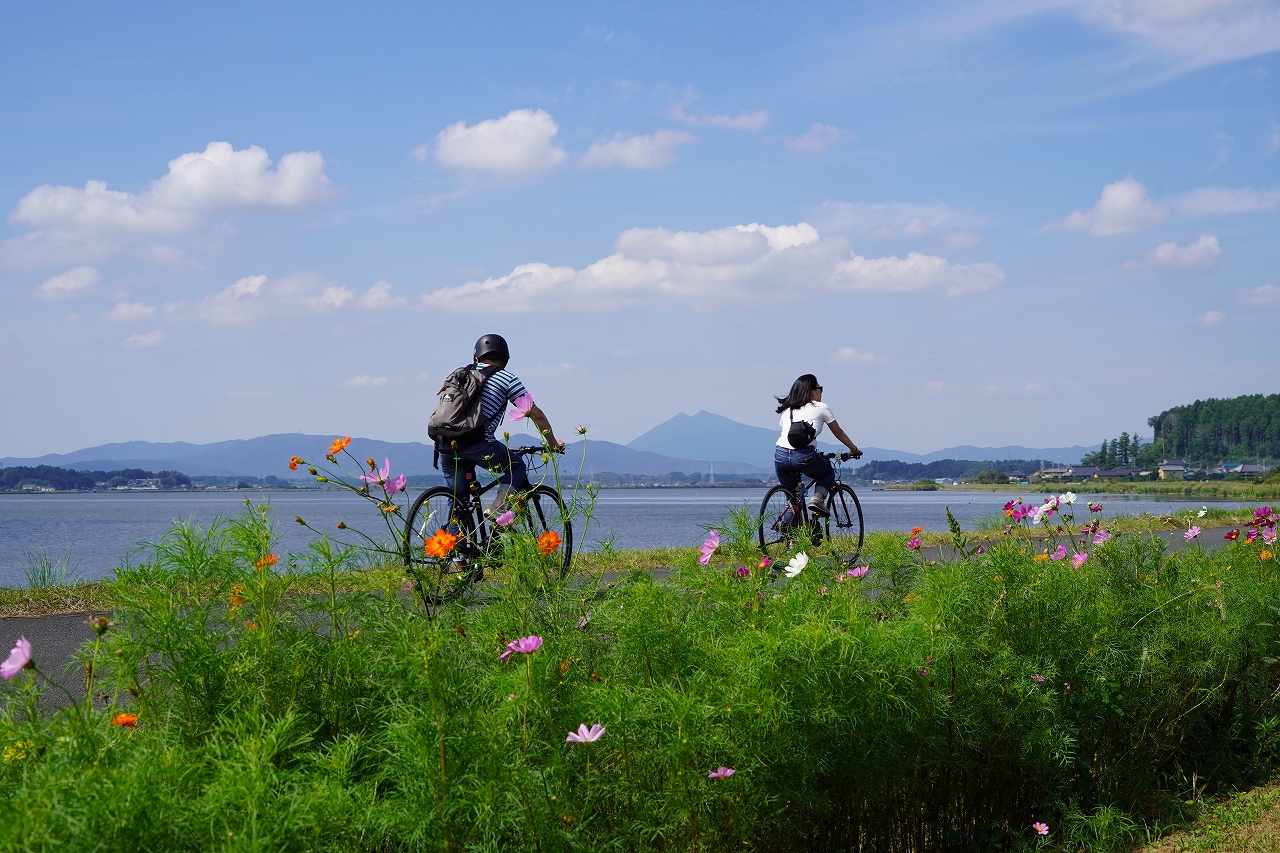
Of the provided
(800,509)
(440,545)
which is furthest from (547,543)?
(800,509)

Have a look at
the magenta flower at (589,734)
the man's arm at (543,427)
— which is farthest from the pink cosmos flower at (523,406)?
the magenta flower at (589,734)

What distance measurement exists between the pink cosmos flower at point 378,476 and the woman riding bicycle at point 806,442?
7180 millimetres

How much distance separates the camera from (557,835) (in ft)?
7.82

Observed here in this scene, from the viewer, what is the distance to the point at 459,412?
788 centimetres

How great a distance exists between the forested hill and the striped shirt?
202 m

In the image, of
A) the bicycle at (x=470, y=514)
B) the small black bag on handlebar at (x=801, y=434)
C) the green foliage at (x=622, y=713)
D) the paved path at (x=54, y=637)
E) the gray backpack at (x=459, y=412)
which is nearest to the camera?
the green foliage at (x=622, y=713)

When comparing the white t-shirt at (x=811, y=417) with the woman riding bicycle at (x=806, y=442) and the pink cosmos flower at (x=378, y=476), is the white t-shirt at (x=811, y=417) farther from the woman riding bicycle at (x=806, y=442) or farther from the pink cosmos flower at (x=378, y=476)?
the pink cosmos flower at (x=378, y=476)

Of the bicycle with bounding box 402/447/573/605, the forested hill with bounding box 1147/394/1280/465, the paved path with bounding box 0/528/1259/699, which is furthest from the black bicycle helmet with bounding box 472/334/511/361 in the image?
the forested hill with bounding box 1147/394/1280/465

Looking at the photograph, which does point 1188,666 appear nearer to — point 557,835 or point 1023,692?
point 1023,692

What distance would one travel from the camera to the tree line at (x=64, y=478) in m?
163

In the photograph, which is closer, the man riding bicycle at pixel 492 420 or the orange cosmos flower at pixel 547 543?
the orange cosmos flower at pixel 547 543

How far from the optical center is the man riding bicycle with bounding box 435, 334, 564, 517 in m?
7.89

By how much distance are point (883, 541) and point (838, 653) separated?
201 cm

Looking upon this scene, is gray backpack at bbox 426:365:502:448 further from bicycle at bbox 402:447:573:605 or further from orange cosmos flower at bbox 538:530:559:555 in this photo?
orange cosmos flower at bbox 538:530:559:555
